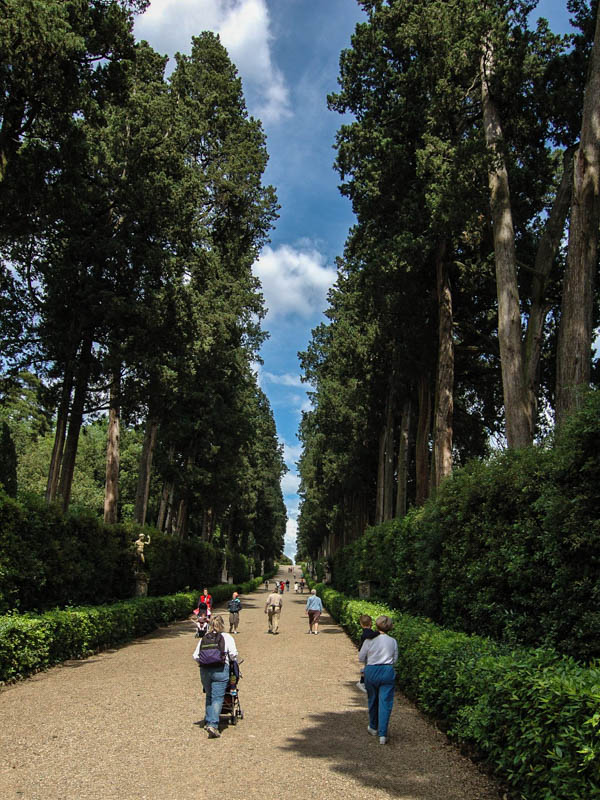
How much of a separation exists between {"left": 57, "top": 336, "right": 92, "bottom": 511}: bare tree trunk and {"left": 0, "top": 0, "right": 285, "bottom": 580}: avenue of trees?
0.04 meters

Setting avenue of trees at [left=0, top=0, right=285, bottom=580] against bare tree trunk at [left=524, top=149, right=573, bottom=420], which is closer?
avenue of trees at [left=0, top=0, right=285, bottom=580]

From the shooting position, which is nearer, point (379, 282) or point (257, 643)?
point (379, 282)

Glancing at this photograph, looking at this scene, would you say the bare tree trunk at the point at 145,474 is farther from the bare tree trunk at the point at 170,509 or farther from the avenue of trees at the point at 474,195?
the avenue of trees at the point at 474,195

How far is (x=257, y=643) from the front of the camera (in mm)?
17172

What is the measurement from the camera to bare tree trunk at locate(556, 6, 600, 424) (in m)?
10.2

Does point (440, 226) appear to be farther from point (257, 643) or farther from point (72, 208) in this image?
point (257, 643)

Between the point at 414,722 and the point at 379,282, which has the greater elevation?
the point at 379,282

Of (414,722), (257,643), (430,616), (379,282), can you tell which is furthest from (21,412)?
(414,722)

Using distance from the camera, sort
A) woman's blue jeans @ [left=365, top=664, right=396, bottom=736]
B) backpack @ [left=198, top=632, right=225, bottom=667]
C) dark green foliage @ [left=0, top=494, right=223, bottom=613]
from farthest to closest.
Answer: dark green foliage @ [left=0, top=494, right=223, bottom=613] → backpack @ [left=198, top=632, right=225, bottom=667] → woman's blue jeans @ [left=365, top=664, right=396, bottom=736]

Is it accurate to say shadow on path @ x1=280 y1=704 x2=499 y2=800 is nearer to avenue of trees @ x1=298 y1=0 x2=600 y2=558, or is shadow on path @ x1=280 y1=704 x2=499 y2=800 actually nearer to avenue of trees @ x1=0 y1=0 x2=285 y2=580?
avenue of trees @ x1=298 y1=0 x2=600 y2=558

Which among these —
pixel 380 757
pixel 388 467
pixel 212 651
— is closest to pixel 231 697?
pixel 212 651

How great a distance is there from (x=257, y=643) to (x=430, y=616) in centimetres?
715

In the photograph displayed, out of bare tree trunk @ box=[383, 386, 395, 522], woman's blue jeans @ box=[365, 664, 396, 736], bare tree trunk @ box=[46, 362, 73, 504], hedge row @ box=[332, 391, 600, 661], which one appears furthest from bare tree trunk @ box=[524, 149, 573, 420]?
bare tree trunk @ box=[383, 386, 395, 522]

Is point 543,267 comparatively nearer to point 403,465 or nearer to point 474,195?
point 474,195
